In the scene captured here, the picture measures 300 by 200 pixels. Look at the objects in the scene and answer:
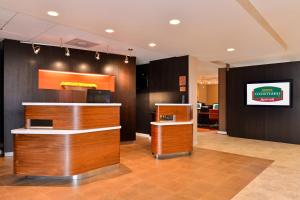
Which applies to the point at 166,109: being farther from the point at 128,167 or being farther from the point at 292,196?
the point at 292,196

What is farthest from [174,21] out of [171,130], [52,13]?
[171,130]

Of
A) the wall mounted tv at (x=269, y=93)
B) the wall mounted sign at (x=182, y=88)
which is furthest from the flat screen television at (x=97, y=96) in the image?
the wall mounted tv at (x=269, y=93)

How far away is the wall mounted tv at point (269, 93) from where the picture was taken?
23.4 ft

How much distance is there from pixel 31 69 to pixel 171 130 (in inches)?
157

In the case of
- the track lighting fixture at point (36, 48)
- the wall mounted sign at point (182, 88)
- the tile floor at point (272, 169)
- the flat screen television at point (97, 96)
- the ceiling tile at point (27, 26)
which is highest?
the ceiling tile at point (27, 26)

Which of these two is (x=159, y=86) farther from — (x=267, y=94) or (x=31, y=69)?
(x=31, y=69)

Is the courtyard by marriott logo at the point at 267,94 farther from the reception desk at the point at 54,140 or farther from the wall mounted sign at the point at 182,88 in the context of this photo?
the reception desk at the point at 54,140

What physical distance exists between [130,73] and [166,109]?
90.7 inches

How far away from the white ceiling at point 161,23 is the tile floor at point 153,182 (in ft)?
9.25

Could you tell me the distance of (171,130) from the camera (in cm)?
535

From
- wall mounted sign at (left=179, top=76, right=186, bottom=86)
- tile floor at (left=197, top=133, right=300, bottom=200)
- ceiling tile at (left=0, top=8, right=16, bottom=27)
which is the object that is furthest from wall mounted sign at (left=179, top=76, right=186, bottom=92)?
ceiling tile at (left=0, top=8, right=16, bottom=27)

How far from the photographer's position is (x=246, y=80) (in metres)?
8.12

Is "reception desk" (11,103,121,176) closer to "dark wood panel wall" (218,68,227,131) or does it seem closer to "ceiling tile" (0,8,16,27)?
"ceiling tile" (0,8,16,27)

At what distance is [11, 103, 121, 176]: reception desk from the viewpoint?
141 inches
